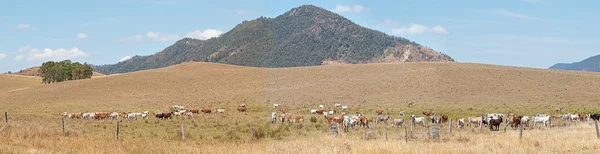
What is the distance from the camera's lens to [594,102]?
2489 inches

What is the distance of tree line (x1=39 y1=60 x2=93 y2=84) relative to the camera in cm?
13262

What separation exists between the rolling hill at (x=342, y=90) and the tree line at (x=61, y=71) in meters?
35.8

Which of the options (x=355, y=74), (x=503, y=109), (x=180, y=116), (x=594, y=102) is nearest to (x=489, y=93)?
(x=594, y=102)

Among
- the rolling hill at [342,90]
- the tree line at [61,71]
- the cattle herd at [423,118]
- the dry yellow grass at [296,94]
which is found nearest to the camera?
the cattle herd at [423,118]

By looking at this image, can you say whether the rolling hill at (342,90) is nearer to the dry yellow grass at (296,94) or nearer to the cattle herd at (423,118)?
the dry yellow grass at (296,94)

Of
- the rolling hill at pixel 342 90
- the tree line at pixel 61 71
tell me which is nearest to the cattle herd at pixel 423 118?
the rolling hill at pixel 342 90

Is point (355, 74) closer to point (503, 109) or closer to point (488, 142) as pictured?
point (503, 109)

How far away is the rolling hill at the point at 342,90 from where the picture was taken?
64312 mm

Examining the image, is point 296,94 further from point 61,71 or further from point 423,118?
point 61,71

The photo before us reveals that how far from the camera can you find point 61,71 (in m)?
132

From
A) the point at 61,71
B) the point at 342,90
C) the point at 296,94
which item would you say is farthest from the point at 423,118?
the point at 61,71

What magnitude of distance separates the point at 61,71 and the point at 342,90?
8336 cm

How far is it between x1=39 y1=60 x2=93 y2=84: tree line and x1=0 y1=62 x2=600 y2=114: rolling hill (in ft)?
117

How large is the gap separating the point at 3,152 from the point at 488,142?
1773 centimetres
